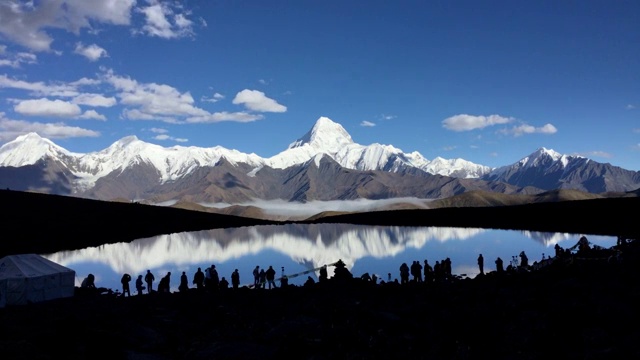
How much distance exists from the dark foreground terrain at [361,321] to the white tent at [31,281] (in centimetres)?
182

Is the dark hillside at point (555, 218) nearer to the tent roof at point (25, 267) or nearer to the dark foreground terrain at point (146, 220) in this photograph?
the dark foreground terrain at point (146, 220)

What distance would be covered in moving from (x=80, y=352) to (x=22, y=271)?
17.1 m

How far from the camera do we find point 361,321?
70.2 ft

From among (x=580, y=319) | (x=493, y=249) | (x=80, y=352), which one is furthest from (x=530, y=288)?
(x=493, y=249)

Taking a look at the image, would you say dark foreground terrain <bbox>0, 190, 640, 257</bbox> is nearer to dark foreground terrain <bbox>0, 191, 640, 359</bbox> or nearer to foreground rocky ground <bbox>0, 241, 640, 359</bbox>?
dark foreground terrain <bbox>0, 191, 640, 359</bbox>

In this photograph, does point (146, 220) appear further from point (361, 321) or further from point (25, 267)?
point (361, 321)

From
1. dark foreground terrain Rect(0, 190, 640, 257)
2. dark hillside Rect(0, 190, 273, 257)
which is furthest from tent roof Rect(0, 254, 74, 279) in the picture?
dark foreground terrain Rect(0, 190, 640, 257)

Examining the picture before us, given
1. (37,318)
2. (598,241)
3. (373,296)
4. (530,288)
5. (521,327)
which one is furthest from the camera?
(598,241)

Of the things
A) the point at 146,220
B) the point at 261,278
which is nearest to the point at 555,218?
the point at 146,220

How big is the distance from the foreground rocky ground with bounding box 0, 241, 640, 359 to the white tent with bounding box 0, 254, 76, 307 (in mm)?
1683

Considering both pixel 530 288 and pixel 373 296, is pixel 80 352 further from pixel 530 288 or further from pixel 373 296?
pixel 530 288

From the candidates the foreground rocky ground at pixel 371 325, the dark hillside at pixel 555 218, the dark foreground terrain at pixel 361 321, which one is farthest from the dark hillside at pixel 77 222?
the dark hillside at pixel 555 218

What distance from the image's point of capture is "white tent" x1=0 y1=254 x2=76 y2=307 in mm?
29719

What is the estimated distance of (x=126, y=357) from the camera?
16578 mm
